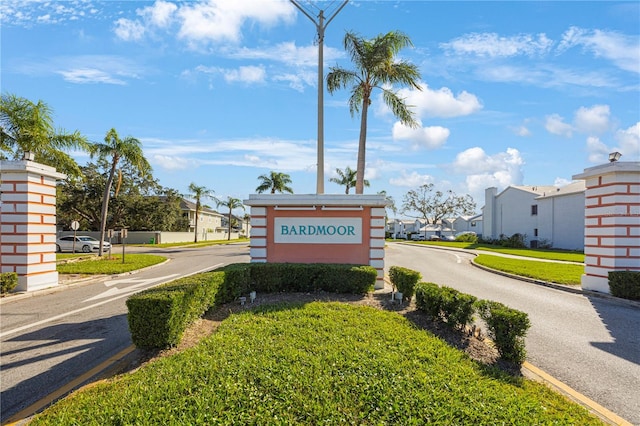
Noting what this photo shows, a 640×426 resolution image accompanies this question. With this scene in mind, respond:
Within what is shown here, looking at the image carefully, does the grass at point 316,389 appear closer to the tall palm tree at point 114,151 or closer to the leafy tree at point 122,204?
the tall palm tree at point 114,151

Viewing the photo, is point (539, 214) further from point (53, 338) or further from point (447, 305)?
point (53, 338)

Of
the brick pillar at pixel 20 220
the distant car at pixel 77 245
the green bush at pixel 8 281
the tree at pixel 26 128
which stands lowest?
the distant car at pixel 77 245

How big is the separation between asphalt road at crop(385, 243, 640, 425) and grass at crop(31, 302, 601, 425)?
1.05 metres

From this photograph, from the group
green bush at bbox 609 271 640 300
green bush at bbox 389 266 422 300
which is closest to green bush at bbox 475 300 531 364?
green bush at bbox 389 266 422 300

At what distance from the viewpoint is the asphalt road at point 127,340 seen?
4.70 m

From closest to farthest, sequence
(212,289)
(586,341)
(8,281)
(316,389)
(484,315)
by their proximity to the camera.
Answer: (316,389) < (484,315) < (586,341) < (212,289) < (8,281)

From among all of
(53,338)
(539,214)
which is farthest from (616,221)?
(539,214)

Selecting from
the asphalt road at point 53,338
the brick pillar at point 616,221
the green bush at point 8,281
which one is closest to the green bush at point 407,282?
the asphalt road at point 53,338

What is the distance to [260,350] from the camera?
465cm

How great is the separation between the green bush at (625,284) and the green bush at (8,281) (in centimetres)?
1798

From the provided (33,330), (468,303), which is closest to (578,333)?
(468,303)

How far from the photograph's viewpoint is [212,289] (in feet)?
23.4

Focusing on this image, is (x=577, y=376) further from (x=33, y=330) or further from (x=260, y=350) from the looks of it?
(x=33, y=330)

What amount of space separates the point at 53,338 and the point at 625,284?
14379 millimetres
